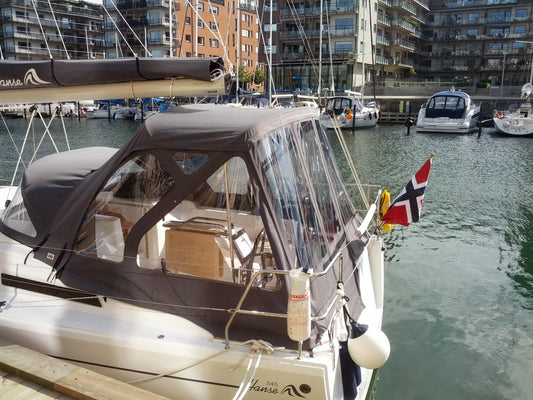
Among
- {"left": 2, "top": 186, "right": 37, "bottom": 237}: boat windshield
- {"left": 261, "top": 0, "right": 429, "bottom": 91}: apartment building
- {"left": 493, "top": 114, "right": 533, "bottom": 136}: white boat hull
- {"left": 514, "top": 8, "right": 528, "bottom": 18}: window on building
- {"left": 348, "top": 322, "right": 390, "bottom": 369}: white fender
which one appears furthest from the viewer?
{"left": 514, "top": 8, "right": 528, "bottom": 18}: window on building

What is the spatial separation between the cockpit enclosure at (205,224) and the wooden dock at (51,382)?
71 cm

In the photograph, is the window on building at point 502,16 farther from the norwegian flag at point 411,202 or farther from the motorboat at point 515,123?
the norwegian flag at point 411,202

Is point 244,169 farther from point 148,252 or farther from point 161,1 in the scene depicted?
point 161,1

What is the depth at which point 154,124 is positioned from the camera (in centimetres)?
450

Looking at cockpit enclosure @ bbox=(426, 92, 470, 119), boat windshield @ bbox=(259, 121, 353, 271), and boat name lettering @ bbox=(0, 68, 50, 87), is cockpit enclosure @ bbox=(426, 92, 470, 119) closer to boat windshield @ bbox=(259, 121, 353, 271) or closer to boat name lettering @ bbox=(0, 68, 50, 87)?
boat windshield @ bbox=(259, 121, 353, 271)

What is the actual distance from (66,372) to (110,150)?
3.78m

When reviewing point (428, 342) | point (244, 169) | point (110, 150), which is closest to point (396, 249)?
point (428, 342)

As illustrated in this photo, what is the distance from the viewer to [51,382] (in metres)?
4.14

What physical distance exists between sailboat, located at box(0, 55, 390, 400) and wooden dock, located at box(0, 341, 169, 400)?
0.65ft

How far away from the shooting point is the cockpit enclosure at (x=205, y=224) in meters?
4.14

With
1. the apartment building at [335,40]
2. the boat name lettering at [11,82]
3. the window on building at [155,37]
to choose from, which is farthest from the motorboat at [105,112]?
the boat name lettering at [11,82]

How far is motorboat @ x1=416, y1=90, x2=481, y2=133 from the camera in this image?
40562mm

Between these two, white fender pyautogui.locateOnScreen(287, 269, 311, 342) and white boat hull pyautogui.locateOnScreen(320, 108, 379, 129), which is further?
white boat hull pyautogui.locateOnScreen(320, 108, 379, 129)

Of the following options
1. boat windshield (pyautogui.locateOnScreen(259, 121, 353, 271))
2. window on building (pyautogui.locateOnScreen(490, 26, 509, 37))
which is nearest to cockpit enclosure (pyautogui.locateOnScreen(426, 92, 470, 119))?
boat windshield (pyautogui.locateOnScreen(259, 121, 353, 271))
